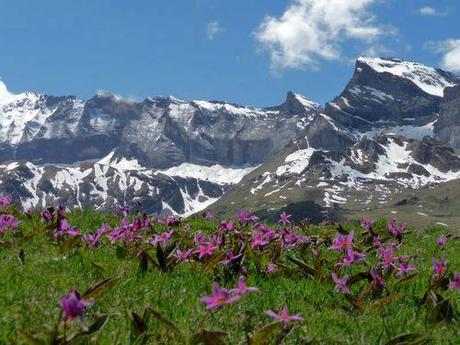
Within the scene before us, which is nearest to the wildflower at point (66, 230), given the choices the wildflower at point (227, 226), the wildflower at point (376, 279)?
the wildflower at point (227, 226)

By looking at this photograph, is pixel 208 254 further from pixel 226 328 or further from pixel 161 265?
pixel 226 328

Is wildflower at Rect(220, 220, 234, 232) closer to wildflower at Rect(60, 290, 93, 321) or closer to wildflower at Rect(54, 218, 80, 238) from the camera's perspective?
wildflower at Rect(54, 218, 80, 238)

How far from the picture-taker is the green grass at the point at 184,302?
13.2ft

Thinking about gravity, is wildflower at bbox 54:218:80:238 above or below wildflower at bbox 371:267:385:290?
above

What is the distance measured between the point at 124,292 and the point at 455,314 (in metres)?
3.09

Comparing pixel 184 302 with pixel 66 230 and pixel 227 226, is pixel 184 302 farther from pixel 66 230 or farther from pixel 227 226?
pixel 227 226

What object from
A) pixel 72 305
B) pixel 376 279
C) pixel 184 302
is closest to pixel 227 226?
pixel 376 279

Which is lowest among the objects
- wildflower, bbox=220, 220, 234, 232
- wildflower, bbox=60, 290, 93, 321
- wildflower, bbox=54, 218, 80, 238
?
wildflower, bbox=60, 290, 93, 321

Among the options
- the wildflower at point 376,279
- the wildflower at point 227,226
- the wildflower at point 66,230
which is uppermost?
the wildflower at point 66,230

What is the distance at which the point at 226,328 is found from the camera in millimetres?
4363

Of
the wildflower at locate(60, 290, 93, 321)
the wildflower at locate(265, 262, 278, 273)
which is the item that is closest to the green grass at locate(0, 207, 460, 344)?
the wildflower at locate(265, 262, 278, 273)

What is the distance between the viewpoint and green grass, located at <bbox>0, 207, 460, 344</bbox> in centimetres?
403

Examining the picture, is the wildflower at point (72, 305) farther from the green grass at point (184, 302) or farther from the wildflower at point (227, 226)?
the wildflower at point (227, 226)

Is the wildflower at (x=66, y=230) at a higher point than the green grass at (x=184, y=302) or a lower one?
higher
